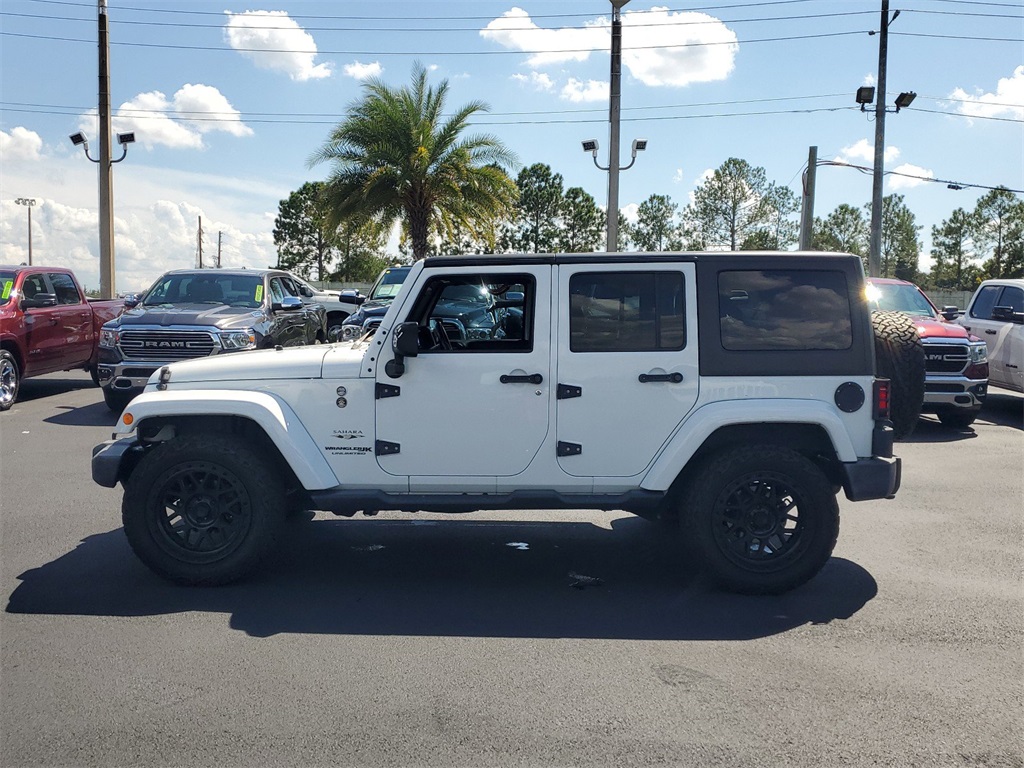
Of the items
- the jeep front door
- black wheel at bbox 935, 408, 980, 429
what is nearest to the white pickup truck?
black wheel at bbox 935, 408, 980, 429

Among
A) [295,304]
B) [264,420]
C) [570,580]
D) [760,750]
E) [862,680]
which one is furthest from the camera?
[295,304]

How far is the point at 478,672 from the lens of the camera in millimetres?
4242

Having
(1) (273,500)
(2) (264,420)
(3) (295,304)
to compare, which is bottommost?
(1) (273,500)

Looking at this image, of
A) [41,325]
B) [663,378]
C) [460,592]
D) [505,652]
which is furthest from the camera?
[41,325]

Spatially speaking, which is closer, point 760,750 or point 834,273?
point 760,750

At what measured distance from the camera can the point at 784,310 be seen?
17.7ft

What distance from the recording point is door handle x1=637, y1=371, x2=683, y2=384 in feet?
17.3

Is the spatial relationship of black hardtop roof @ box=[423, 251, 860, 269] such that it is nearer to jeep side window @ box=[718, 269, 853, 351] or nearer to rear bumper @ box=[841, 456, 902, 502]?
jeep side window @ box=[718, 269, 853, 351]

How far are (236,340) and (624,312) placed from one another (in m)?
7.36

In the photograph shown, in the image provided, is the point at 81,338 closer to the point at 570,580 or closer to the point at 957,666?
the point at 570,580

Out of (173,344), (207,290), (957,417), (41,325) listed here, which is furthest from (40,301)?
(957,417)

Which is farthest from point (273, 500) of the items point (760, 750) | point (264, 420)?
point (760, 750)

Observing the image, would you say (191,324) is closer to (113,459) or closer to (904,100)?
(113,459)

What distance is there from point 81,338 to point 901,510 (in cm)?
1186
